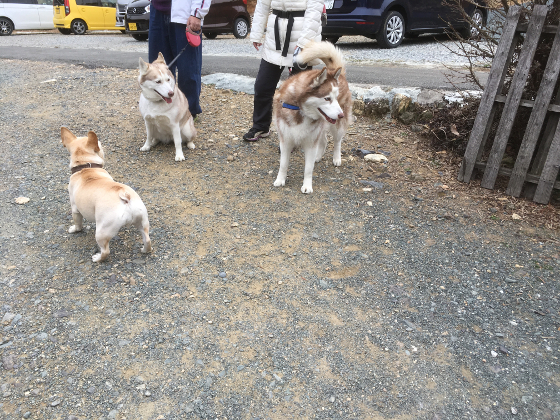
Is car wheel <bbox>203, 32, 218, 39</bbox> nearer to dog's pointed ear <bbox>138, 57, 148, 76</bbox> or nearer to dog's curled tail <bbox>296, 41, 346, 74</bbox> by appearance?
dog's pointed ear <bbox>138, 57, 148, 76</bbox>

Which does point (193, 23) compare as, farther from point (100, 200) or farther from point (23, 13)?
point (23, 13)

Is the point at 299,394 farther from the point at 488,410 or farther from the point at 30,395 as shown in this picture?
the point at 30,395

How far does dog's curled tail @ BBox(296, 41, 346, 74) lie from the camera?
3793 millimetres

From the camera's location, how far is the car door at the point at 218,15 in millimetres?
13523

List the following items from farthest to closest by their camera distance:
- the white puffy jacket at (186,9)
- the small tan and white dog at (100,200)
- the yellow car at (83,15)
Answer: the yellow car at (83,15)
the white puffy jacket at (186,9)
the small tan and white dog at (100,200)

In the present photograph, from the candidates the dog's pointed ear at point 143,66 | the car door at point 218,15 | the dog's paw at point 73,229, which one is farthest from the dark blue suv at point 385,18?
the dog's paw at point 73,229

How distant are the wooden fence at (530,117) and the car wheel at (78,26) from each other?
1854 centimetres

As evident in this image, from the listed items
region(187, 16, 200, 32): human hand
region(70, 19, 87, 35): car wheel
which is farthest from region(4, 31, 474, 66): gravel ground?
region(70, 19, 87, 35): car wheel

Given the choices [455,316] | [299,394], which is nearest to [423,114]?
[455,316]

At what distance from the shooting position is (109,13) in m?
17.7

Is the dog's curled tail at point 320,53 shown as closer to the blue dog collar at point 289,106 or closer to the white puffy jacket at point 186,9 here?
the blue dog collar at point 289,106

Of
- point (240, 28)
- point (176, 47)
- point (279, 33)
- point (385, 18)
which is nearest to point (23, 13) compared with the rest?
point (240, 28)

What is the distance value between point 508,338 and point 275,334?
54.8 inches

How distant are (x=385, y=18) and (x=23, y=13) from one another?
1564 centimetres
